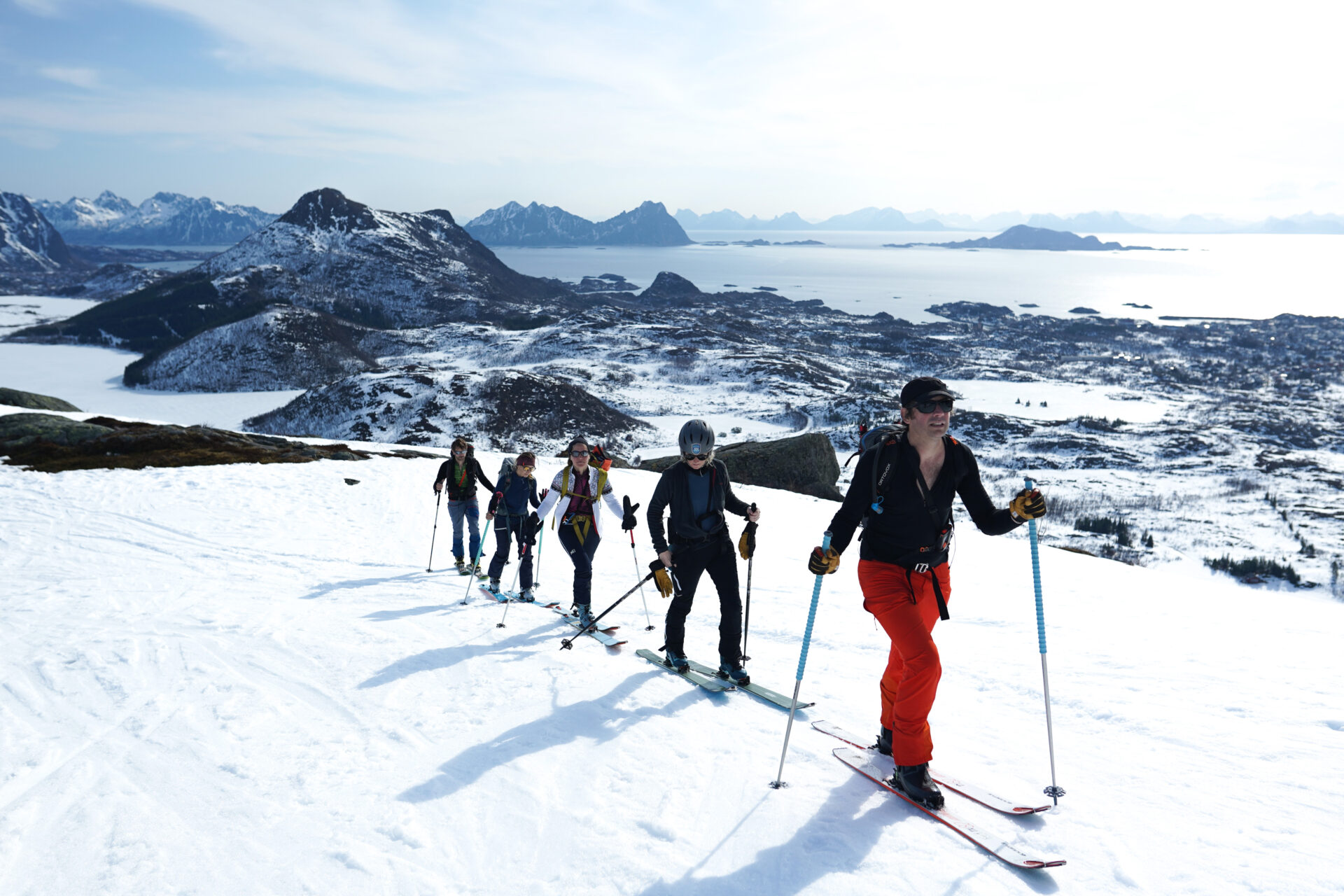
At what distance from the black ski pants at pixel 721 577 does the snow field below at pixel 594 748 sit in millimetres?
724

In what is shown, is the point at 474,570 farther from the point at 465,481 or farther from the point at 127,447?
the point at 127,447

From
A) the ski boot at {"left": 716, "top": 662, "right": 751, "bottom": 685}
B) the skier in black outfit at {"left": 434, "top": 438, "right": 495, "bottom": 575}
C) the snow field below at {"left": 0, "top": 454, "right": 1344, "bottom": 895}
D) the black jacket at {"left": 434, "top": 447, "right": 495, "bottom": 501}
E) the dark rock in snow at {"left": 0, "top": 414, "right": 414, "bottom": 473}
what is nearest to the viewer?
the snow field below at {"left": 0, "top": 454, "right": 1344, "bottom": 895}

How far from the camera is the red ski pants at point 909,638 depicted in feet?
16.0

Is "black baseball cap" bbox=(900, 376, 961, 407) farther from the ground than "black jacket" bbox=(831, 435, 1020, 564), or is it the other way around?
"black baseball cap" bbox=(900, 376, 961, 407)

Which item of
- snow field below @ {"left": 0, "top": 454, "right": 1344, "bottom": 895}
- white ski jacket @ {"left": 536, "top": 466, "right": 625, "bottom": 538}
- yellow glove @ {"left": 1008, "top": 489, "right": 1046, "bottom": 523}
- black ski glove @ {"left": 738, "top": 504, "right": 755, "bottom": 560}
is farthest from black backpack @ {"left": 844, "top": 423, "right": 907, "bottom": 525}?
white ski jacket @ {"left": 536, "top": 466, "right": 625, "bottom": 538}

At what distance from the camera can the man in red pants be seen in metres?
4.87

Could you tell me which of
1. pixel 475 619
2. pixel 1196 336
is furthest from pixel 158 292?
pixel 1196 336

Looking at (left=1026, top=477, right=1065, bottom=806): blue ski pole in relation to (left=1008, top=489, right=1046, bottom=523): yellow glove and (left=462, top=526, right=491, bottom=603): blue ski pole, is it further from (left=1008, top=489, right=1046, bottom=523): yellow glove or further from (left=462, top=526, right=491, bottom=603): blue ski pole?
(left=462, top=526, right=491, bottom=603): blue ski pole

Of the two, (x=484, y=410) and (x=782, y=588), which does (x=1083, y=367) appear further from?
(x=782, y=588)

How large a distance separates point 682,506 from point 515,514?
5663mm

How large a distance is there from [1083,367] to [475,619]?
163044 millimetres

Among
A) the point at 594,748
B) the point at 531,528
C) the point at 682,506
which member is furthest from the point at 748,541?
the point at 531,528

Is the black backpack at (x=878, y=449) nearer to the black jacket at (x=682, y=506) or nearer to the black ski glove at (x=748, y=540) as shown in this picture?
the black ski glove at (x=748, y=540)

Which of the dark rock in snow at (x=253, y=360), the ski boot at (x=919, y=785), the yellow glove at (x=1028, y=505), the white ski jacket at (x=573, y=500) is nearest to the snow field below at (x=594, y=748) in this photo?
the ski boot at (x=919, y=785)
